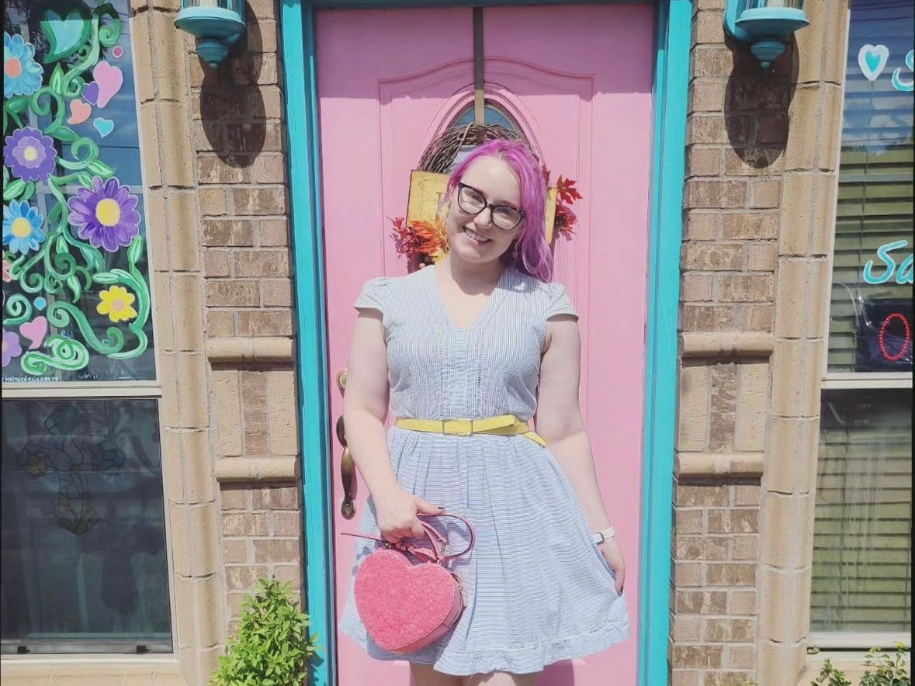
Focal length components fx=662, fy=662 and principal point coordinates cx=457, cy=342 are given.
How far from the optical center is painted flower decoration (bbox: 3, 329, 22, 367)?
7.81 feet

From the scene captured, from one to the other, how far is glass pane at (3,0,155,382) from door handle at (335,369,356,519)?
27.5 inches

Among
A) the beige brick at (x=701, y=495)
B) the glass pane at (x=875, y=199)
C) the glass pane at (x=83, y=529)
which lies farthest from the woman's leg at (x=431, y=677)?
the glass pane at (x=875, y=199)

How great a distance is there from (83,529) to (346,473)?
107cm

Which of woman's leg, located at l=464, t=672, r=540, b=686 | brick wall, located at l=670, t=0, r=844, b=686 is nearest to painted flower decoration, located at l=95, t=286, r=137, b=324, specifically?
woman's leg, located at l=464, t=672, r=540, b=686

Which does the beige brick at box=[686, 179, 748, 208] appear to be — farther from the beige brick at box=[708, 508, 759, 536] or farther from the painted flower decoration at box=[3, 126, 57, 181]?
the painted flower decoration at box=[3, 126, 57, 181]

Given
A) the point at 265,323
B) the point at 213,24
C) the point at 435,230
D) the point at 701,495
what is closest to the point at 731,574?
the point at 701,495

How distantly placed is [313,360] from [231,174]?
69 centimetres

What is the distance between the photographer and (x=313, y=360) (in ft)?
7.69

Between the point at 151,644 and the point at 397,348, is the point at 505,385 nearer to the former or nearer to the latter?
the point at 397,348

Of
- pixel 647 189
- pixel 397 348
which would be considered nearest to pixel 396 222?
pixel 397 348

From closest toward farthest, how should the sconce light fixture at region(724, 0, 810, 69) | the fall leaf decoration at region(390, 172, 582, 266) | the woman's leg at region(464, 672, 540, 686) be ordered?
the woman's leg at region(464, 672, 540, 686) < the sconce light fixture at region(724, 0, 810, 69) < the fall leaf decoration at region(390, 172, 582, 266)

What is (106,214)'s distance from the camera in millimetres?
2312

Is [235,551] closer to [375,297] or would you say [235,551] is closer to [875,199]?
[375,297]

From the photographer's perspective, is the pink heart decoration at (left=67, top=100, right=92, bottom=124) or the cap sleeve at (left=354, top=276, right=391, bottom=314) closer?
the cap sleeve at (left=354, top=276, right=391, bottom=314)
